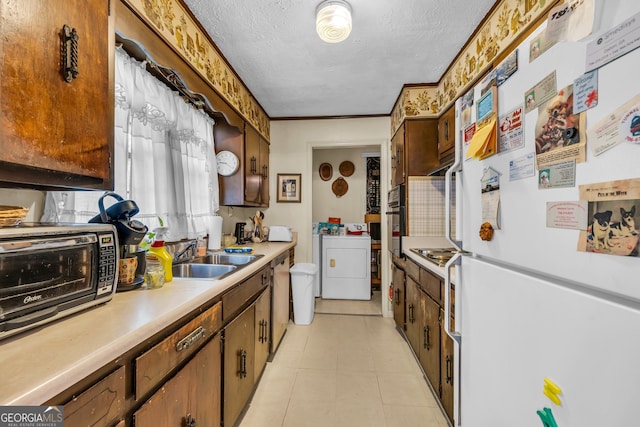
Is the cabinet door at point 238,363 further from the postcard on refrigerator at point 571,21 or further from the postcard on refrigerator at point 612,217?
the postcard on refrigerator at point 571,21

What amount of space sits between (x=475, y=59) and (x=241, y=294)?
7.12 ft

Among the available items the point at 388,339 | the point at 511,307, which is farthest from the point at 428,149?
the point at 511,307

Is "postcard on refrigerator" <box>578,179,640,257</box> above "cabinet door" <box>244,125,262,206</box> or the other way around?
the other way around

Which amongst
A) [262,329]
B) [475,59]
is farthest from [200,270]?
[475,59]

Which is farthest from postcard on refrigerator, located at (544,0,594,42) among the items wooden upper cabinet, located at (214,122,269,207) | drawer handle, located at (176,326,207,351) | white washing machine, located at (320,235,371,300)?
white washing machine, located at (320,235,371,300)

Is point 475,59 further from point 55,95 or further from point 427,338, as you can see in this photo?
point 55,95

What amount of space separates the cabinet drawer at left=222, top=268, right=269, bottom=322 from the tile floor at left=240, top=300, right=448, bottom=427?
2.35ft

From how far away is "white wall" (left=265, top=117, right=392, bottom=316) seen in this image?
340 centimetres

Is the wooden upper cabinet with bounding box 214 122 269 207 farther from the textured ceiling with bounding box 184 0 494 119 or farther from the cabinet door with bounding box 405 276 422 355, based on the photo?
the cabinet door with bounding box 405 276 422 355

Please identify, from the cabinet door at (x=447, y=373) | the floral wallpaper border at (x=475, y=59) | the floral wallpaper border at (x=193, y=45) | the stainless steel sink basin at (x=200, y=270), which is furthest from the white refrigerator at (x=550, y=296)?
the floral wallpaper border at (x=193, y=45)

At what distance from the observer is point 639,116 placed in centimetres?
45

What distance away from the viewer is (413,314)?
7.22 ft

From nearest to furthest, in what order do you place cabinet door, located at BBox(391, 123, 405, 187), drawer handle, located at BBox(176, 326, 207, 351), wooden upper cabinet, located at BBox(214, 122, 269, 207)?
drawer handle, located at BBox(176, 326, 207, 351)
wooden upper cabinet, located at BBox(214, 122, 269, 207)
cabinet door, located at BBox(391, 123, 405, 187)

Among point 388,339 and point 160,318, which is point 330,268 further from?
point 160,318
